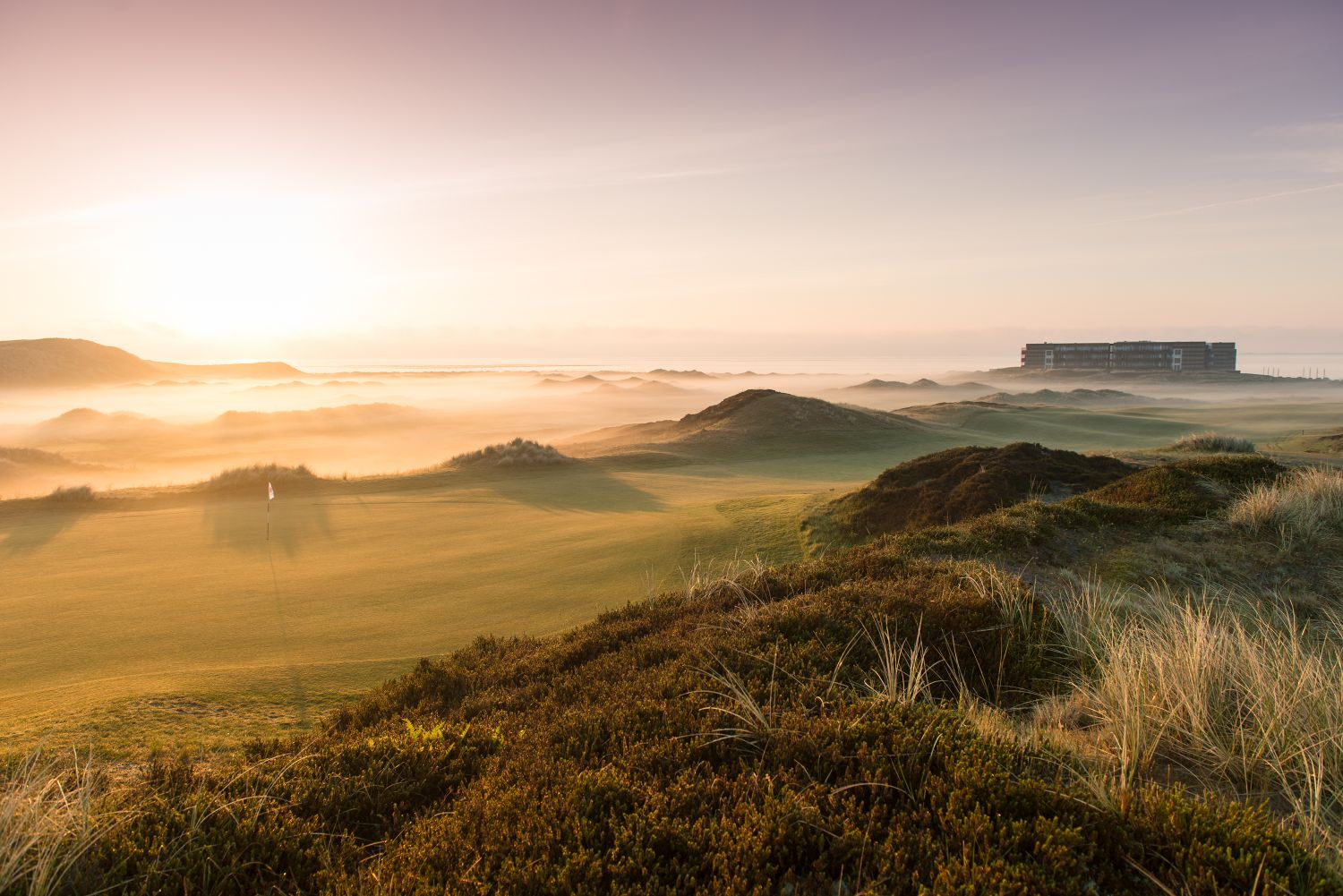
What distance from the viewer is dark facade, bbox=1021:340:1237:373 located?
332 feet

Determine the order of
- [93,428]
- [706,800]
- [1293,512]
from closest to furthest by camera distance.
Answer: [706,800]
[1293,512]
[93,428]

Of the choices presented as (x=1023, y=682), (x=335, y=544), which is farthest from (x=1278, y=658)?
(x=335, y=544)

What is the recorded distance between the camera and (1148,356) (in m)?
103

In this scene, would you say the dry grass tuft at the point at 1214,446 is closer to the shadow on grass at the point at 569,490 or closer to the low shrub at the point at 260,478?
the shadow on grass at the point at 569,490

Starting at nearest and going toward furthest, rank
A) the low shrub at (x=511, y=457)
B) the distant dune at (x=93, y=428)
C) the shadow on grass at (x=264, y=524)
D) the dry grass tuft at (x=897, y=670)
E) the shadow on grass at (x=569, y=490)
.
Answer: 1. the dry grass tuft at (x=897, y=670)
2. the shadow on grass at (x=264, y=524)
3. the shadow on grass at (x=569, y=490)
4. the low shrub at (x=511, y=457)
5. the distant dune at (x=93, y=428)

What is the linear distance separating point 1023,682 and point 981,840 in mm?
2714

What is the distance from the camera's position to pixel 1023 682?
16.7 ft

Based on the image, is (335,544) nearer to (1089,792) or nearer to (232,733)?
(232,733)

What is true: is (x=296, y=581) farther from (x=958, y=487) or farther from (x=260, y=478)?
(x=260, y=478)

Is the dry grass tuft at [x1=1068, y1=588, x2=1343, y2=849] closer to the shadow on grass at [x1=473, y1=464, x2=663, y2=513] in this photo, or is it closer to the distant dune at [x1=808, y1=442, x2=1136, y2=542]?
the distant dune at [x1=808, y1=442, x2=1136, y2=542]

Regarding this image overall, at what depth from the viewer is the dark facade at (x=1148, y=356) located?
10131cm

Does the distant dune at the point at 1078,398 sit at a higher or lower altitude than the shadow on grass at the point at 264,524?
higher

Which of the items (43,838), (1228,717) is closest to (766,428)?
(1228,717)

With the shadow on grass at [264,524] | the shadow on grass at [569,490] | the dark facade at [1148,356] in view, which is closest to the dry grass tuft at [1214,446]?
the shadow on grass at [569,490]
